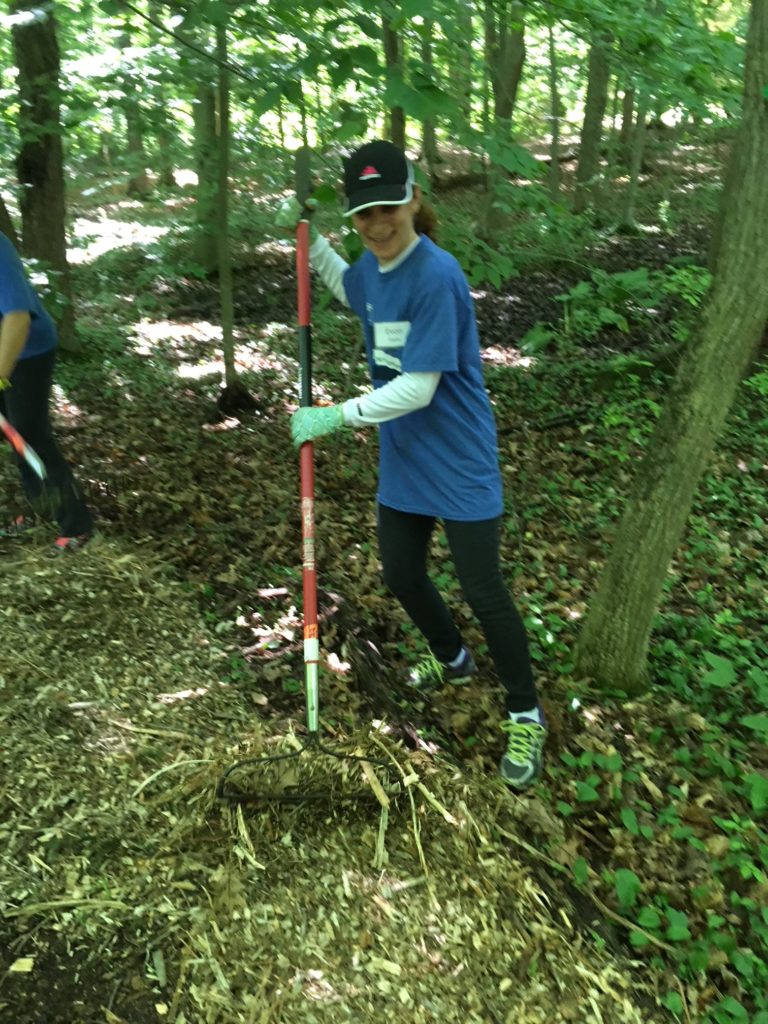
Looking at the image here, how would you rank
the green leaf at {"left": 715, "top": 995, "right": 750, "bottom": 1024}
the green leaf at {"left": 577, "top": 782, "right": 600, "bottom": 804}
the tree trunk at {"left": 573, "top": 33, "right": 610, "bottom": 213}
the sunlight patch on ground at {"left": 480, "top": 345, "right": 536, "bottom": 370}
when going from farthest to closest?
the tree trunk at {"left": 573, "top": 33, "right": 610, "bottom": 213} → the sunlight patch on ground at {"left": 480, "top": 345, "right": 536, "bottom": 370} → the green leaf at {"left": 577, "top": 782, "right": 600, "bottom": 804} → the green leaf at {"left": 715, "top": 995, "right": 750, "bottom": 1024}

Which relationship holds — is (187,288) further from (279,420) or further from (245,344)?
(279,420)

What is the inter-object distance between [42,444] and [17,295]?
2.64 ft

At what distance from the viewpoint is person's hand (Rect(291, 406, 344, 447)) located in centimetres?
276

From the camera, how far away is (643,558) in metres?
3.37

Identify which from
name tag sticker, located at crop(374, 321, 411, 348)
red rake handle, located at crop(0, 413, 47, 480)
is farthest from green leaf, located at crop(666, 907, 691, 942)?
red rake handle, located at crop(0, 413, 47, 480)

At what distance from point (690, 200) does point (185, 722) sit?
53.8 ft

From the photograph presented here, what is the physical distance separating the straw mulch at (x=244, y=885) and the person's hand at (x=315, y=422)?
116 cm

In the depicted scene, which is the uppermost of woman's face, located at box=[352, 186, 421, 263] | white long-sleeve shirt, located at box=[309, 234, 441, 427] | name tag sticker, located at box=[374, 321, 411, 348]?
woman's face, located at box=[352, 186, 421, 263]

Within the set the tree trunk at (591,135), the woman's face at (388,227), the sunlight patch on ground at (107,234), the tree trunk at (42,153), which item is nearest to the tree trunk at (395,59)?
the woman's face at (388,227)

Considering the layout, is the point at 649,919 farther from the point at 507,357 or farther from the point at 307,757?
the point at 507,357

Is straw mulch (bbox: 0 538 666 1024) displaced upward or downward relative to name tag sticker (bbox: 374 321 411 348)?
downward

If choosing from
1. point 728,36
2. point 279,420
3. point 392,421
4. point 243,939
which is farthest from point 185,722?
point 728,36

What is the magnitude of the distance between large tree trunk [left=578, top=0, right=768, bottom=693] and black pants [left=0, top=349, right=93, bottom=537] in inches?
107

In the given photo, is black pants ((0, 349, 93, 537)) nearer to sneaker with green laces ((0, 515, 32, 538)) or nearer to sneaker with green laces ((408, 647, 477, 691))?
sneaker with green laces ((0, 515, 32, 538))
